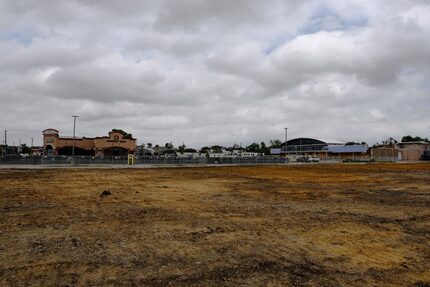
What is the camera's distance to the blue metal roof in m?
104

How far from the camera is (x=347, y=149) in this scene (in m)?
106

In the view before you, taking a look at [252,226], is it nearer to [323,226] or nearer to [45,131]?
[323,226]

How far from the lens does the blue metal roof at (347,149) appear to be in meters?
104

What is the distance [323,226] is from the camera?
34.4ft

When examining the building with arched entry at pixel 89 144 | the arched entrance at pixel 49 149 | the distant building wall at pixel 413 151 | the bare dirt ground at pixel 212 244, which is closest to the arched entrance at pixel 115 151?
the building with arched entry at pixel 89 144

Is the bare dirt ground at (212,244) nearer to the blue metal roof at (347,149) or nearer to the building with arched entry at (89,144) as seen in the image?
the building with arched entry at (89,144)

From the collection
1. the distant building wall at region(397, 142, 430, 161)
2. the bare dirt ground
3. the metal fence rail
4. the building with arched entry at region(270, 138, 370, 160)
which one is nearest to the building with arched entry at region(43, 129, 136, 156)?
the metal fence rail

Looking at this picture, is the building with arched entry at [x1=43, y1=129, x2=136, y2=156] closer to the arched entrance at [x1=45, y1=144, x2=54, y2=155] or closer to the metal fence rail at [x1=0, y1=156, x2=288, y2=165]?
the arched entrance at [x1=45, y1=144, x2=54, y2=155]

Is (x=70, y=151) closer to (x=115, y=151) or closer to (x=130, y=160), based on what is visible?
(x=115, y=151)

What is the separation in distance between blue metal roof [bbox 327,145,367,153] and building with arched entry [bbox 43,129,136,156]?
2374 inches

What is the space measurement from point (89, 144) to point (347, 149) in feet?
230

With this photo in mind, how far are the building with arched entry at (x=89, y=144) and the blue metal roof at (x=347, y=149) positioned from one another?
60.3m

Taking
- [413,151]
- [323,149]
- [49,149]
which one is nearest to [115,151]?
[49,149]

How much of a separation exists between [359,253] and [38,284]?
6125 mm
